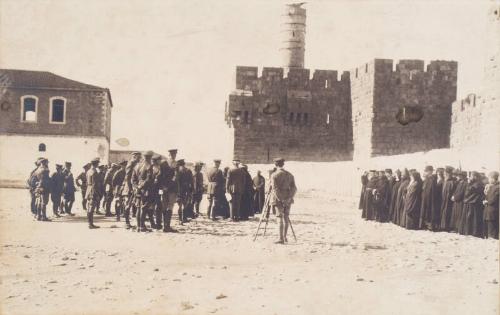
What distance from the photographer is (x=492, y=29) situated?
15.7m

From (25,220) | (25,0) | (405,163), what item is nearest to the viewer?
(25,0)

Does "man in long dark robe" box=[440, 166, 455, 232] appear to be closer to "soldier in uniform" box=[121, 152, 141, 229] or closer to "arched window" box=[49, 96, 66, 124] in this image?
"soldier in uniform" box=[121, 152, 141, 229]

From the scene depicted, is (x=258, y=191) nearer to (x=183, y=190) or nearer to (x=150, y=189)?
(x=183, y=190)

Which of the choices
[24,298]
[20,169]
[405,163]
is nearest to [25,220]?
[24,298]

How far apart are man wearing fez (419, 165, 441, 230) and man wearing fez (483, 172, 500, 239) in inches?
57.2

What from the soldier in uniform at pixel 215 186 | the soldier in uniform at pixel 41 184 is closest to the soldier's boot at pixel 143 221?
the soldier in uniform at pixel 41 184

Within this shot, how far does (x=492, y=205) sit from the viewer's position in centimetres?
1138

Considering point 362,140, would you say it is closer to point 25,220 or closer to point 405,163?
point 405,163

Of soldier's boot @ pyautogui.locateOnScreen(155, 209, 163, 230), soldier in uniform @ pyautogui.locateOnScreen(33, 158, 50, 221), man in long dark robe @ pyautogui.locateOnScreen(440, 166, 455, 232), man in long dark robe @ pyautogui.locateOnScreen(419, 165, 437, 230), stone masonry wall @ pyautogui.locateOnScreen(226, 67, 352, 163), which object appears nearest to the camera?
soldier's boot @ pyautogui.locateOnScreen(155, 209, 163, 230)

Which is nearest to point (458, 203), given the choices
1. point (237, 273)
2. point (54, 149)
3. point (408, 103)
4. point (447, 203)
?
point (447, 203)

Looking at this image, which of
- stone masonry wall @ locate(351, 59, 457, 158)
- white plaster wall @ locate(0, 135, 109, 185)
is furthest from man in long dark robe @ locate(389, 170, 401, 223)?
white plaster wall @ locate(0, 135, 109, 185)

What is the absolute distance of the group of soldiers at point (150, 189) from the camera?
36.9ft

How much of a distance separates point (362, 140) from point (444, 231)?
52.4 feet

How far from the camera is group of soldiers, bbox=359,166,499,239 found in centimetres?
1174
